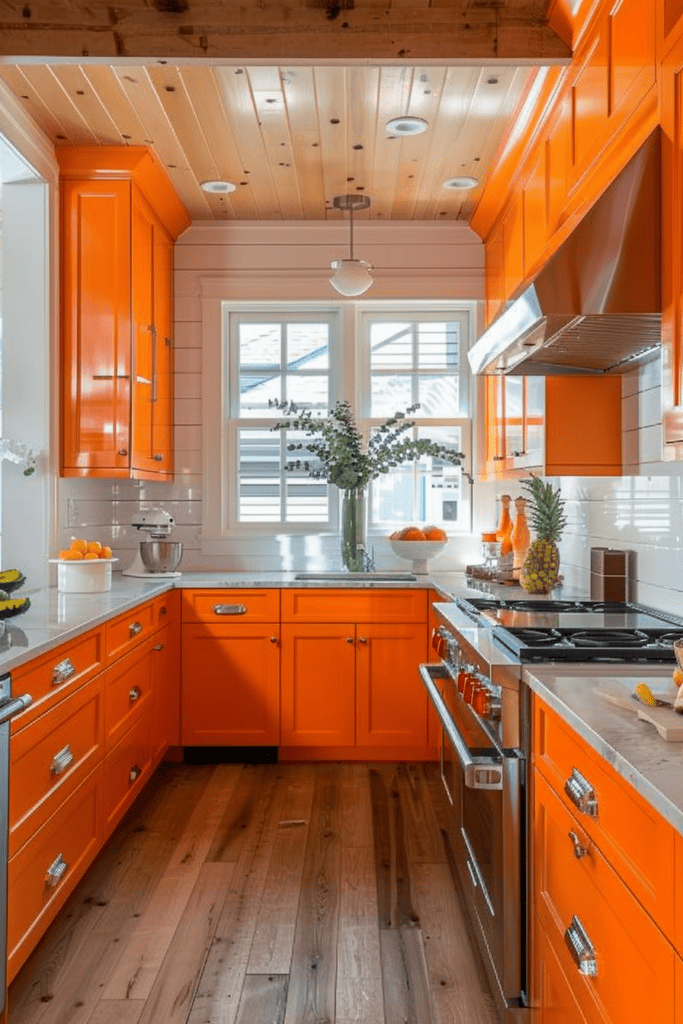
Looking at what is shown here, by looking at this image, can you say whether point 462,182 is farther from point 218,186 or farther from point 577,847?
point 577,847

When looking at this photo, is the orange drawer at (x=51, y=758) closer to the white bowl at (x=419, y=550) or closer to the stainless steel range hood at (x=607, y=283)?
the stainless steel range hood at (x=607, y=283)

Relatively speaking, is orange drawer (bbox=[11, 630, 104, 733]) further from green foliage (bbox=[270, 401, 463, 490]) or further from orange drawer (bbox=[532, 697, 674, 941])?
green foliage (bbox=[270, 401, 463, 490])

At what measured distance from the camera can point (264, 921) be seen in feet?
8.23

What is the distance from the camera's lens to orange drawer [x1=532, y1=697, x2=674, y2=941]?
1072 millimetres

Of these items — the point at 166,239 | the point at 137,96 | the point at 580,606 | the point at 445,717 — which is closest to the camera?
the point at 445,717

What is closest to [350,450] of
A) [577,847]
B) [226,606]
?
[226,606]

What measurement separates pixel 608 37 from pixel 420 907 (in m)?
2.50

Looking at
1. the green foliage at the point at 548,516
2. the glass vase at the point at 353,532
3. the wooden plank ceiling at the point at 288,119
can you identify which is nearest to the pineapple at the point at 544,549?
the green foliage at the point at 548,516

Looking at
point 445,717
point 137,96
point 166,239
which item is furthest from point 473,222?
point 445,717

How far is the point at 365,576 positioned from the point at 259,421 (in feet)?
3.64

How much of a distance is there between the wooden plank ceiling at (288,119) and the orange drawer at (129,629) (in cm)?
180

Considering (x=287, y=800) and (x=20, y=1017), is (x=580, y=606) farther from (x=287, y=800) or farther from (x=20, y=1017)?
(x=20, y=1017)

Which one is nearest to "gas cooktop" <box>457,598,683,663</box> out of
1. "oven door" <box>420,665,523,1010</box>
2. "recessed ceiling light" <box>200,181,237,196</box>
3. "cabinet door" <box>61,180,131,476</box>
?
"oven door" <box>420,665,523,1010</box>

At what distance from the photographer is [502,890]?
1.89 metres
